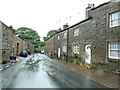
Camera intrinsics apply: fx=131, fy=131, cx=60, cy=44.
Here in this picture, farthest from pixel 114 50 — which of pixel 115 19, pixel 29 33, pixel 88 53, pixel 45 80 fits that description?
pixel 29 33

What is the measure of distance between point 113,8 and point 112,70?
5385 millimetres

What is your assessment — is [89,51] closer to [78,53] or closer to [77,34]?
[78,53]

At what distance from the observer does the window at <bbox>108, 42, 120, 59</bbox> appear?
1101 cm

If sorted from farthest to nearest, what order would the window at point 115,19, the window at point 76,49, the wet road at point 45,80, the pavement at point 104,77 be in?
the window at point 76,49
the window at point 115,19
the pavement at point 104,77
the wet road at point 45,80

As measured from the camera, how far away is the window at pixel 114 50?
11.0m

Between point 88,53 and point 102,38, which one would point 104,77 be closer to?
point 102,38

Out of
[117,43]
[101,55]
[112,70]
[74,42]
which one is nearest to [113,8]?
[117,43]

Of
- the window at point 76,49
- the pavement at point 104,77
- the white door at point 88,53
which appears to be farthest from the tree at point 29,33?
the pavement at point 104,77

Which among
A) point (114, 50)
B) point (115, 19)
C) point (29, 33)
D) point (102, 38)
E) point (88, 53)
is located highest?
point (29, 33)

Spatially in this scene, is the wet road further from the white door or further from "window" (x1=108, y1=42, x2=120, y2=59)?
the white door

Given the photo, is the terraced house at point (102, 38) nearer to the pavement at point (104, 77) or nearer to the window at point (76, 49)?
the window at point (76, 49)

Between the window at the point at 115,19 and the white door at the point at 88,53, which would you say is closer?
the window at the point at 115,19

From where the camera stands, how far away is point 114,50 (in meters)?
11.3

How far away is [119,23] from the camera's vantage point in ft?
36.1
